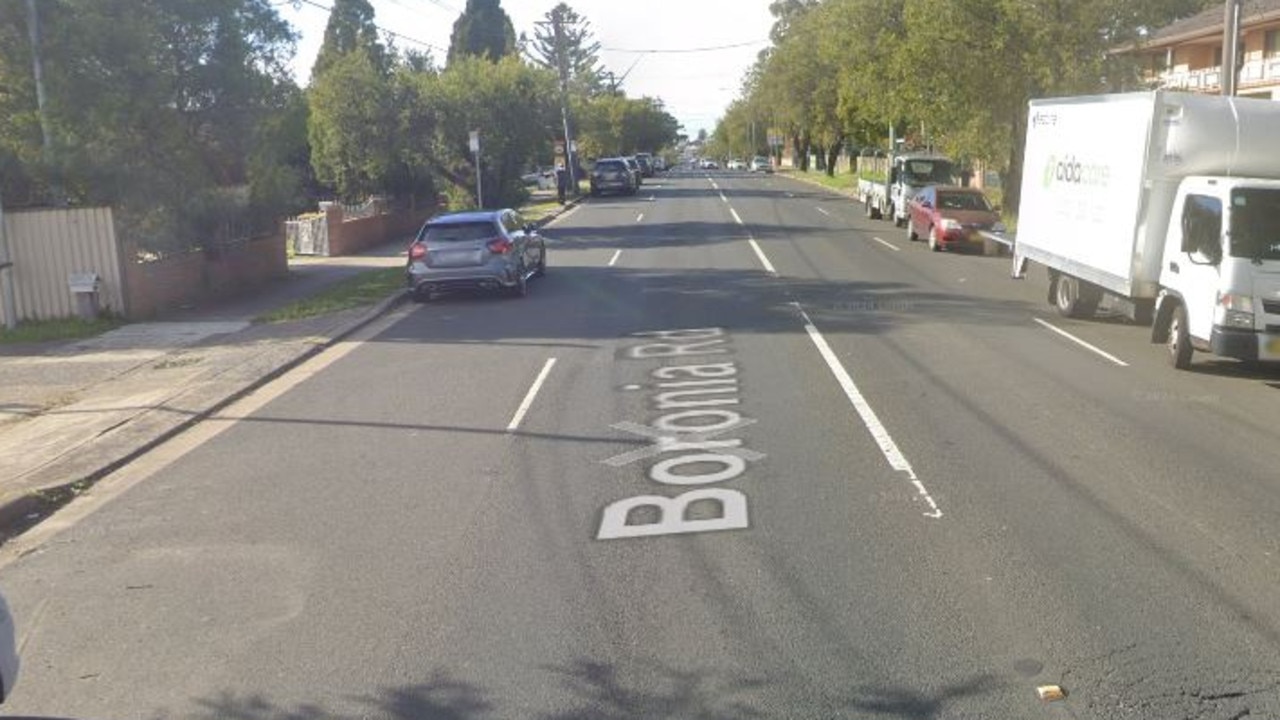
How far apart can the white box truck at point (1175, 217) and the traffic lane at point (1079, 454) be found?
42.4 inches

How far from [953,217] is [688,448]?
19.0 metres

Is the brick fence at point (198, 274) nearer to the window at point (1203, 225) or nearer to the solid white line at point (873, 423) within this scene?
the solid white line at point (873, 423)

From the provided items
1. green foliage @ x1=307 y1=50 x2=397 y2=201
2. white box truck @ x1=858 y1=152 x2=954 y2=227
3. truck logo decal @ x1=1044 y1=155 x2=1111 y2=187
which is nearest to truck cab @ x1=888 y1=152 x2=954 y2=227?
white box truck @ x1=858 y1=152 x2=954 y2=227

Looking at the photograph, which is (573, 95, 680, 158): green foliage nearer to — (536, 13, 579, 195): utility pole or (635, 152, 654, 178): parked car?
(635, 152, 654, 178): parked car

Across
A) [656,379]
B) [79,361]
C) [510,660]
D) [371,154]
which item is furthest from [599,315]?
[371,154]

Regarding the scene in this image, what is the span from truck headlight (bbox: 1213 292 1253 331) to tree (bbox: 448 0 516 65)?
6751cm

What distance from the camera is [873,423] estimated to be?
32.2ft

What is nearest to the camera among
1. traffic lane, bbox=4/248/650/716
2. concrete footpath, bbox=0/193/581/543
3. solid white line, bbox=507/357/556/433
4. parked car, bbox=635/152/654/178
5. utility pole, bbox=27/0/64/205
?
traffic lane, bbox=4/248/650/716

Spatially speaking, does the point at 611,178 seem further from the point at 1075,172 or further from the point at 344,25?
the point at 1075,172

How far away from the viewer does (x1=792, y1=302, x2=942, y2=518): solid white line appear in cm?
781

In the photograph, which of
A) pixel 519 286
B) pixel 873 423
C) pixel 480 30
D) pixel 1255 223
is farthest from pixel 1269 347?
pixel 480 30

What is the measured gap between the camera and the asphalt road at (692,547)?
199 inches

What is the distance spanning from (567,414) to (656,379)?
1.76m

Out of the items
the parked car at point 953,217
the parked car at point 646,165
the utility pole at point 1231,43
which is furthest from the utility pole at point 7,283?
the parked car at point 646,165
